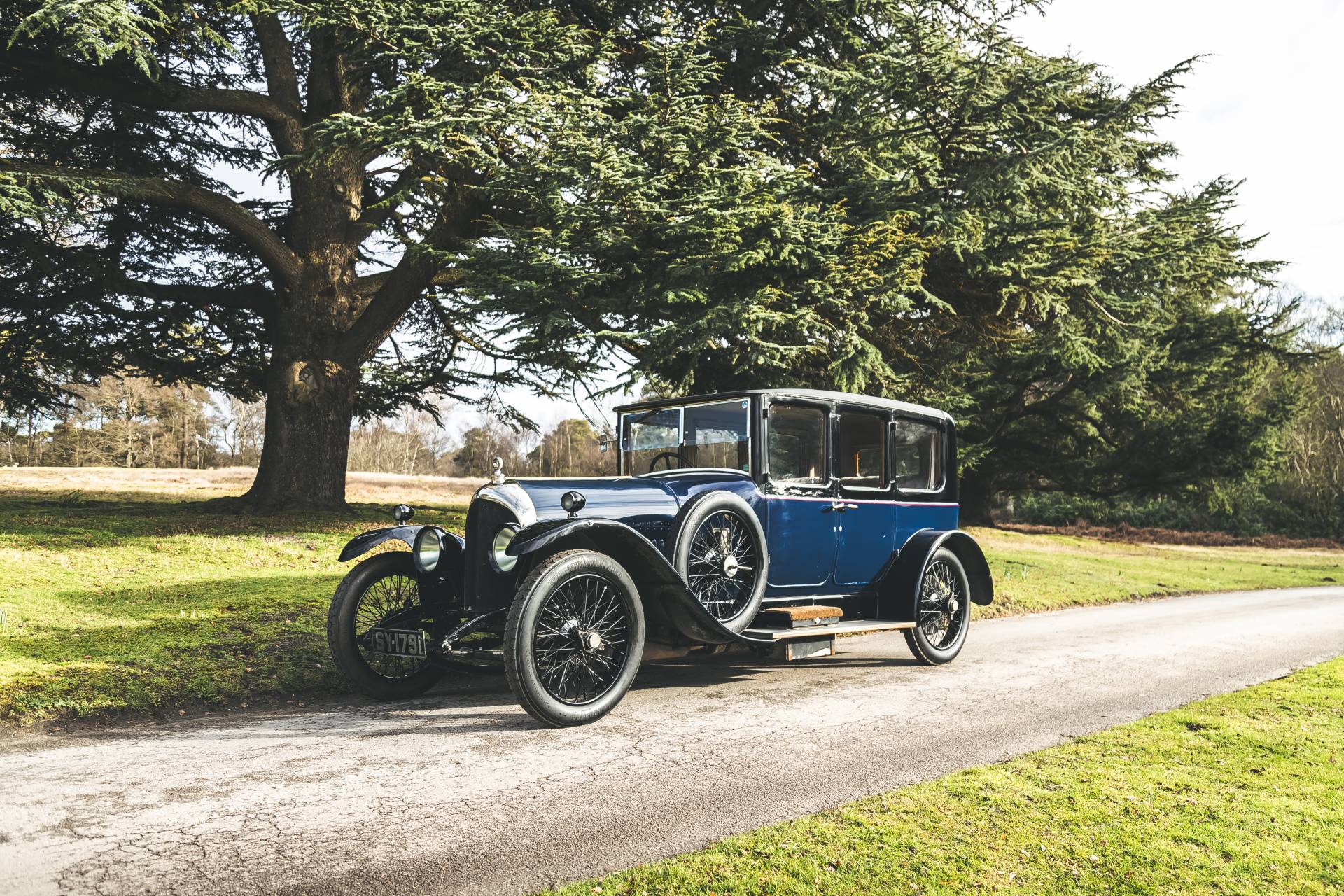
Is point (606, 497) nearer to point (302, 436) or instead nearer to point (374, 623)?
point (374, 623)

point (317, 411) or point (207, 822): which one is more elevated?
point (317, 411)

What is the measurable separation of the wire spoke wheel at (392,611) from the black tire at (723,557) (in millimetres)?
1923

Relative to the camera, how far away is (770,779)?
14.2ft

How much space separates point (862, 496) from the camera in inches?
301

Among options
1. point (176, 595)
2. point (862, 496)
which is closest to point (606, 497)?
point (862, 496)

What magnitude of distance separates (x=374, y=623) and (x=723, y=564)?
2563 mm

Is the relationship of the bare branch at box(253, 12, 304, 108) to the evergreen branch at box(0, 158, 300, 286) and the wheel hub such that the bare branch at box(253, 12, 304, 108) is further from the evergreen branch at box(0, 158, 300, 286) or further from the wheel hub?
the wheel hub

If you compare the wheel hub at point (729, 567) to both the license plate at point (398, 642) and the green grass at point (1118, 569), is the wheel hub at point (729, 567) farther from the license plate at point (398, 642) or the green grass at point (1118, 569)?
the green grass at point (1118, 569)

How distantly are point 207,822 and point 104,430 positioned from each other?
44252 millimetres

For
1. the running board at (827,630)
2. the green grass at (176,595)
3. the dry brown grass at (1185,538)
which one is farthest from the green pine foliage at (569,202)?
the dry brown grass at (1185,538)

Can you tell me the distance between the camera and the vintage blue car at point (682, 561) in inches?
215

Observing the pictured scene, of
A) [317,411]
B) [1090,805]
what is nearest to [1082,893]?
[1090,805]

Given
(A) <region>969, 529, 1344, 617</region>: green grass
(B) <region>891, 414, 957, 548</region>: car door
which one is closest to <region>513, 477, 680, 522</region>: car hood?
(B) <region>891, 414, 957, 548</region>: car door

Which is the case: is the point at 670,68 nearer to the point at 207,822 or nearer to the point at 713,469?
the point at 713,469
